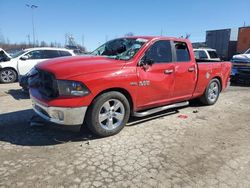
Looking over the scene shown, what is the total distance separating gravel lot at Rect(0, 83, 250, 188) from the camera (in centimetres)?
322

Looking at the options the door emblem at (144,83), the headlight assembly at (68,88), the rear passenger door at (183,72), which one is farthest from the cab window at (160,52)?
the headlight assembly at (68,88)

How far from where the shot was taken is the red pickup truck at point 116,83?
407 cm

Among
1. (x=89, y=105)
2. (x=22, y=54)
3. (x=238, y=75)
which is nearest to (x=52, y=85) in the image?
(x=89, y=105)

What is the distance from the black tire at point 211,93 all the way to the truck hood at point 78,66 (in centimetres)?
329

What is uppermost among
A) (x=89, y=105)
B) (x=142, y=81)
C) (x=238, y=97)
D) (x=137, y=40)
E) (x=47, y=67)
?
(x=137, y=40)

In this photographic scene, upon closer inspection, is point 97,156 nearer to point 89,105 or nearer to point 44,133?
point 89,105

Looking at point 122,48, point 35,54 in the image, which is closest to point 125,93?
point 122,48

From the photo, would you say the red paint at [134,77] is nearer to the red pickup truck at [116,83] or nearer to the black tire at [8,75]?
the red pickup truck at [116,83]

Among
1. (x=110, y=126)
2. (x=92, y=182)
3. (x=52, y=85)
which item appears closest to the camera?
(x=92, y=182)

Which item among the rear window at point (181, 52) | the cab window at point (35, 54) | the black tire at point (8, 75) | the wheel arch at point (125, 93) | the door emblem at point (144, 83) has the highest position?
the rear window at point (181, 52)

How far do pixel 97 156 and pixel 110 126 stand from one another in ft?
2.77

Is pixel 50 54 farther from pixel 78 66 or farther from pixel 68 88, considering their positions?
pixel 68 88

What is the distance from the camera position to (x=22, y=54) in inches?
454

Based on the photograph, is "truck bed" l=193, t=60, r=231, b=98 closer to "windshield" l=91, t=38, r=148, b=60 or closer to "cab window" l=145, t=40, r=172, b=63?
"cab window" l=145, t=40, r=172, b=63
